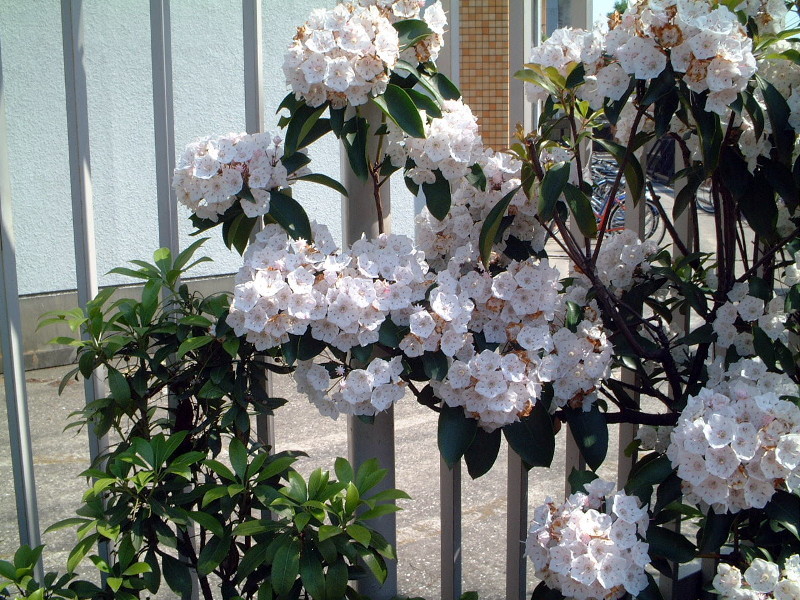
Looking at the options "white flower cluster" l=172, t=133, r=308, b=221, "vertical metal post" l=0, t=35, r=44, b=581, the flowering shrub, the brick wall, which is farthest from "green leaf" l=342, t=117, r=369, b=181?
the brick wall

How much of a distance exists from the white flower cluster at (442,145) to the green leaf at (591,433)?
446 millimetres

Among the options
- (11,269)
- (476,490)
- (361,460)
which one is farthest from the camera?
(476,490)

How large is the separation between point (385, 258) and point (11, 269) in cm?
62

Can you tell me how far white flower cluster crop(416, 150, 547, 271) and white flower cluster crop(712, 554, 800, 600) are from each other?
0.61 metres

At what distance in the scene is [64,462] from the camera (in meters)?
3.53

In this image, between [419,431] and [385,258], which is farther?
[419,431]

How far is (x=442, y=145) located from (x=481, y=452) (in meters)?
0.49

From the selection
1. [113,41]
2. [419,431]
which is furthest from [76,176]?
[113,41]

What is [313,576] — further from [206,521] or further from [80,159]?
[80,159]

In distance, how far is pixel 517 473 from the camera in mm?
1605

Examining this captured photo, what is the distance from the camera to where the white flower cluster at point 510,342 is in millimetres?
1146

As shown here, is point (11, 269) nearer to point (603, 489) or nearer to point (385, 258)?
point (385, 258)

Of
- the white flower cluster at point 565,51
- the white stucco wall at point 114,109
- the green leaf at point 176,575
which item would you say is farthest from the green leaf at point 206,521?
the white stucco wall at point 114,109

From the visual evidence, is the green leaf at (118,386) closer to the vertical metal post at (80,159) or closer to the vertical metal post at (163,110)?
the vertical metal post at (80,159)
